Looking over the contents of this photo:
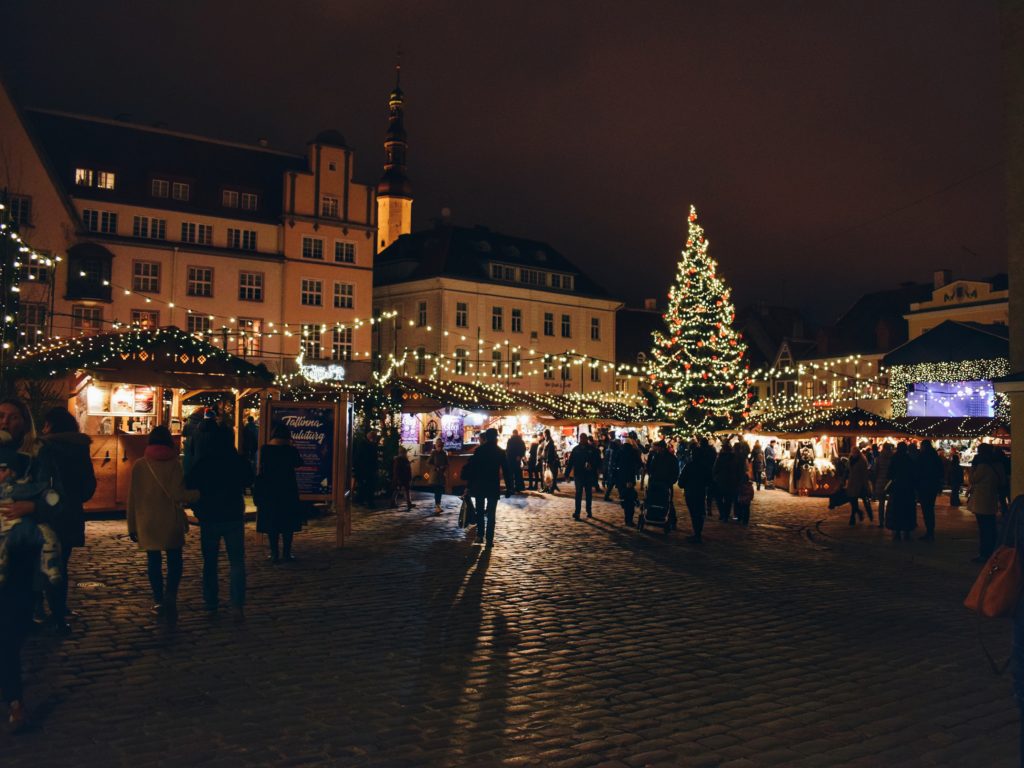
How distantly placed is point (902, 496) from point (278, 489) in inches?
435

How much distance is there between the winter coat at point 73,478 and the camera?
27.5ft

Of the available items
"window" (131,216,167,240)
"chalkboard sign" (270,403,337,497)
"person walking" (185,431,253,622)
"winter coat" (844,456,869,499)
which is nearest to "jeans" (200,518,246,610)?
"person walking" (185,431,253,622)

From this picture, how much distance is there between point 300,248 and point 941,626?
1783 inches

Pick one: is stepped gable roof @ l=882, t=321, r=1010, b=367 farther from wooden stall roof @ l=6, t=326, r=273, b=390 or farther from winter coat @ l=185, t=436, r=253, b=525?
winter coat @ l=185, t=436, r=253, b=525

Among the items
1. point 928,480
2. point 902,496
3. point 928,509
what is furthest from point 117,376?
point 928,509

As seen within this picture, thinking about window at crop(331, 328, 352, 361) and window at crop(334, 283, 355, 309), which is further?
window at crop(334, 283, 355, 309)

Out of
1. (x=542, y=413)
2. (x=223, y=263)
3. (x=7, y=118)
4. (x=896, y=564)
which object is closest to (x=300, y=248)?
(x=223, y=263)

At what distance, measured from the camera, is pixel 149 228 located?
1884 inches

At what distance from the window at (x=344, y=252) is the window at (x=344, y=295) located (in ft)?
4.25

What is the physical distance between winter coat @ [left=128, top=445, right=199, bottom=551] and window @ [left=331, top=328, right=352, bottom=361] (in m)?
42.4

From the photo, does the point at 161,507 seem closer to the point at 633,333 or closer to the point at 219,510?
the point at 219,510

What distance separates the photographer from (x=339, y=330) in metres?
51.2

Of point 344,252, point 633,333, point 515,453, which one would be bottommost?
point 515,453

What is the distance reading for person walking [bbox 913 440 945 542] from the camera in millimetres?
17359
